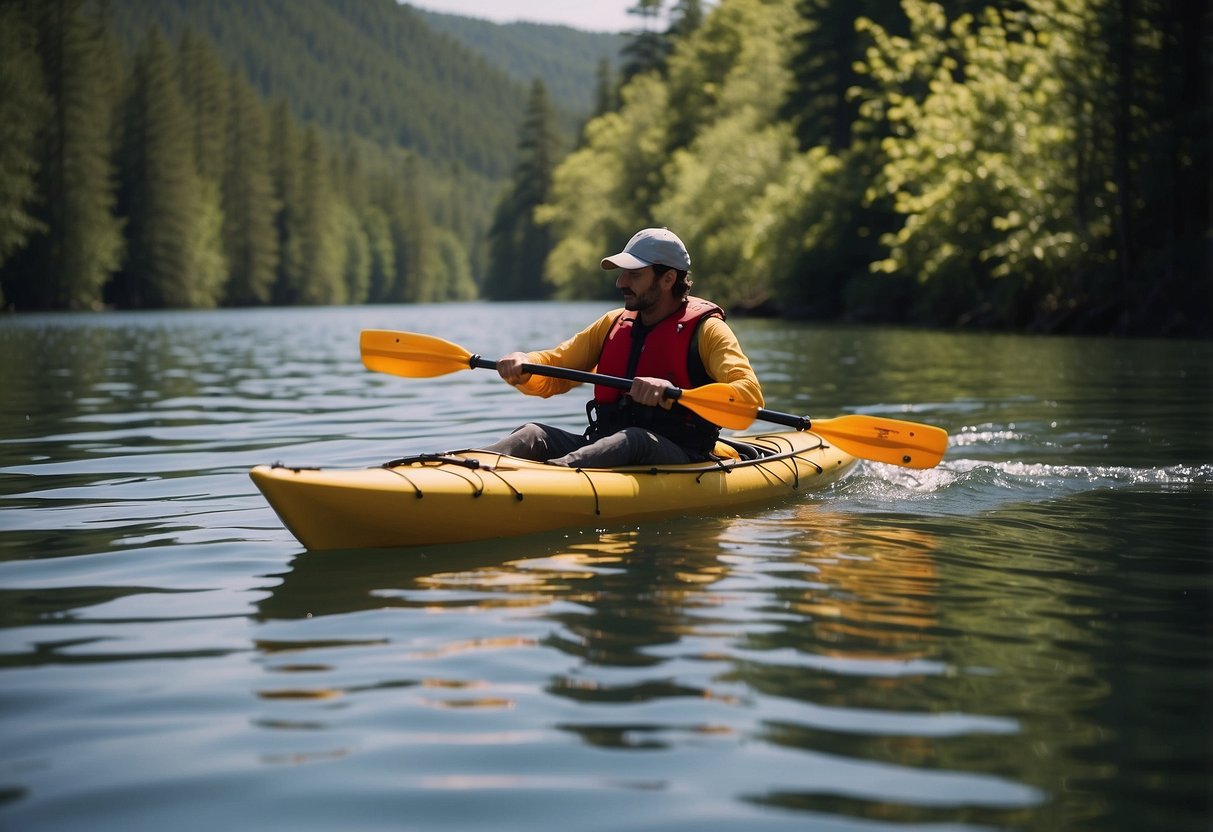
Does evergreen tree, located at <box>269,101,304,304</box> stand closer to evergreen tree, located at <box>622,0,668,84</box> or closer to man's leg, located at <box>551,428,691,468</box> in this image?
evergreen tree, located at <box>622,0,668,84</box>

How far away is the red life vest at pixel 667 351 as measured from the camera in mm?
6473

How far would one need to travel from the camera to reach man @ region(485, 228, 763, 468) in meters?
6.23

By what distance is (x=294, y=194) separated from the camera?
2808 inches

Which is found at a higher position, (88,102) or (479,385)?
(88,102)

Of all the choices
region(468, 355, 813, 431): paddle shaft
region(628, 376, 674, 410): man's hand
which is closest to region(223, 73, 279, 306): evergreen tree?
region(468, 355, 813, 431): paddle shaft

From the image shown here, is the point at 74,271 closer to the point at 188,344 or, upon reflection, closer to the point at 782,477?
the point at 188,344

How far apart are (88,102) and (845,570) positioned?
1869 inches

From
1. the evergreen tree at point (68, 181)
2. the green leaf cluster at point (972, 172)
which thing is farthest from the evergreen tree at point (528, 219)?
the green leaf cluster at point (972, 172)

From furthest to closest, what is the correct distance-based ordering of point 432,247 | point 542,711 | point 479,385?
point 432,247, point 479,385, point 542,711

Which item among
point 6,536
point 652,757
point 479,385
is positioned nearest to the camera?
point 652,757

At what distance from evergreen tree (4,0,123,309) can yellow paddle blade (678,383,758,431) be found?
142 feet

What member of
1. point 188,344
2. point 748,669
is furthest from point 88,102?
point 748,669

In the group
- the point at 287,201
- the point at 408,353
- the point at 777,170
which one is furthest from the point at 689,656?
the point at 287,201

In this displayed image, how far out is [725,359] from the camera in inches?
249
